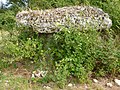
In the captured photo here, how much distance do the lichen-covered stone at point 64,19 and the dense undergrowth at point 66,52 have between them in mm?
137

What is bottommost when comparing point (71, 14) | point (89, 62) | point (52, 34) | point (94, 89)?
point (94, 89)

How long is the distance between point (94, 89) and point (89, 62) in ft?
1.50

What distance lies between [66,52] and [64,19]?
616 millimetres

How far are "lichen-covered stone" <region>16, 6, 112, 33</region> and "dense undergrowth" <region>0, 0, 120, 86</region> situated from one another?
0.14m

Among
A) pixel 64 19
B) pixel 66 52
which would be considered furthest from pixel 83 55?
pixel 64 19

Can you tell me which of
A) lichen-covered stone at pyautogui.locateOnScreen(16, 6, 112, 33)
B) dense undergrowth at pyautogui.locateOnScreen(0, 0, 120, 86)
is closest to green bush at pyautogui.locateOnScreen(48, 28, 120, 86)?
dense undergrowth at pyautogui.locateOnScreen(0, 0, 120, 86)

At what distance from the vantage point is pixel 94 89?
11.9 feet

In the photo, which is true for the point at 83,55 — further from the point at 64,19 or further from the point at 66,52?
the point at 64,19

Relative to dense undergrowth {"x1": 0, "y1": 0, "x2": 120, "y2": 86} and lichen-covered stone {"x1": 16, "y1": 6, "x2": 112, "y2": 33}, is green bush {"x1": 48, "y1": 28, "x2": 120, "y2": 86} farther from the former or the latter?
lichen-covered stone {"x1": 16, "y1": 6, "x2": 112, "y2": 33}

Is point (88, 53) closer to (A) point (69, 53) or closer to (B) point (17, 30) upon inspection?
(A) point (69, 53)

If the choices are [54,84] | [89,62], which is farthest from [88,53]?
[54,84]

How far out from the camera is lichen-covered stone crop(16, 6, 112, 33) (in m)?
4.14

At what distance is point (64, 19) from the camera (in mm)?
4219

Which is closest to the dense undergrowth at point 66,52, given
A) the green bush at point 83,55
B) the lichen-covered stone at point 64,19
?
the green bush at point 83,55
